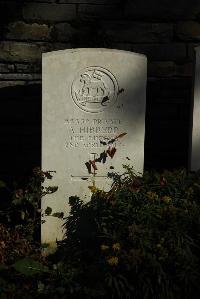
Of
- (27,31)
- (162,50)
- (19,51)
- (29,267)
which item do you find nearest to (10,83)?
(19,51)

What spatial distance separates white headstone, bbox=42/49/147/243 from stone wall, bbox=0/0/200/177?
1.02 m

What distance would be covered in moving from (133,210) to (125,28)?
200cm

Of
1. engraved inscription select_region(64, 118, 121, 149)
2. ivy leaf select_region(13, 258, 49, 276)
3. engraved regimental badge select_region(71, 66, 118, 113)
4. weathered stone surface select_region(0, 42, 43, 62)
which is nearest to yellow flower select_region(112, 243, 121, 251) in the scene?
ivy leaf select_region(13, 258, 49, 276)

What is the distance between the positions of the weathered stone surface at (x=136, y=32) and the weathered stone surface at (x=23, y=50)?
16.0 inches

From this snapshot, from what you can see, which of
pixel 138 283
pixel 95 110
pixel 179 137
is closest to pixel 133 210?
pixel 138 283

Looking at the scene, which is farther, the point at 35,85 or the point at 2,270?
the point at 35,85

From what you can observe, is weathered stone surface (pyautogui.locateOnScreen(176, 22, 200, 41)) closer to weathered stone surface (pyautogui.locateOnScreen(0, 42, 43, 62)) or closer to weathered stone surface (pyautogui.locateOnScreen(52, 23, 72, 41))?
weathered stone surface (pyautogui.locateOnScreen(52, 23, 72, 41))

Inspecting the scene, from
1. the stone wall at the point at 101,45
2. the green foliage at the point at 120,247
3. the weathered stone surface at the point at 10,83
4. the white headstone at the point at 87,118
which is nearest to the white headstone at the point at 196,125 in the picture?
the green foliage at the point at 120,247

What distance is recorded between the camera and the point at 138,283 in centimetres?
Answer: 303

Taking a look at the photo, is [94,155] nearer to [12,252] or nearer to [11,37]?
[12,252]

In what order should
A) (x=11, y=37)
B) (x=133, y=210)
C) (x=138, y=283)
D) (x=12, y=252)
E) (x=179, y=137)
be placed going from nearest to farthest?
(x=138, y=283), (x=133, y=210), (x=12, y=252), (x=11, y=37), (x=179, y=137)

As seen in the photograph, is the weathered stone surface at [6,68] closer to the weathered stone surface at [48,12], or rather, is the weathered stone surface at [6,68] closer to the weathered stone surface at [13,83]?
the weathered stone surface at [13,83]

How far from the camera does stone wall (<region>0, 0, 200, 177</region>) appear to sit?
459 centimetres

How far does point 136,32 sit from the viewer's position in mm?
4676
